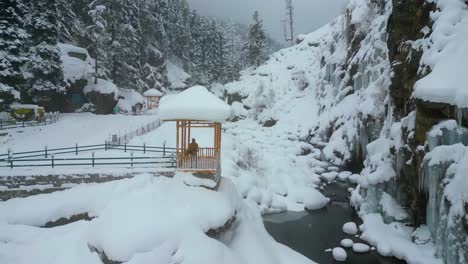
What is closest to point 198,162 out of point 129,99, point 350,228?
point 350,228

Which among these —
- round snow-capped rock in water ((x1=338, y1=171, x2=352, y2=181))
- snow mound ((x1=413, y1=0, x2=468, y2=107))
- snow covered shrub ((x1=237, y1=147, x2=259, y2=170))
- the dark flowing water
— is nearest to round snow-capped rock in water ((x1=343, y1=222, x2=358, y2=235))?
the dark flowing water

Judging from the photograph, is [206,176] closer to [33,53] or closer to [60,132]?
[60,132]

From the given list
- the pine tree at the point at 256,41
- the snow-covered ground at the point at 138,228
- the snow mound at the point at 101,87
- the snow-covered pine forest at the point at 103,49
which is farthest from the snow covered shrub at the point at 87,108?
the pine tree at the point at 256,41

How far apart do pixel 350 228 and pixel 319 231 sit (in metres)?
1.52

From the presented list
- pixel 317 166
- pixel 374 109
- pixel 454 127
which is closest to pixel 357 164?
pixel 317 166

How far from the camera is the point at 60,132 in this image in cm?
2484

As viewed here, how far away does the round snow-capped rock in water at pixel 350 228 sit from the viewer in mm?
16562

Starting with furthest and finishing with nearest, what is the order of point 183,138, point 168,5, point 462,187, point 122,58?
point 168,5, point 122,58, point 183,138, point 462,187

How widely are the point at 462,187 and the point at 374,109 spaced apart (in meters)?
10.9

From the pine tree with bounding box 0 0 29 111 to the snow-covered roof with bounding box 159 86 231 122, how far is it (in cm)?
1547

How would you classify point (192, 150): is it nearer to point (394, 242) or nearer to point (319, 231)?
point (319, 231)

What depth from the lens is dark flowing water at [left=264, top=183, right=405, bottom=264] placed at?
14.4m

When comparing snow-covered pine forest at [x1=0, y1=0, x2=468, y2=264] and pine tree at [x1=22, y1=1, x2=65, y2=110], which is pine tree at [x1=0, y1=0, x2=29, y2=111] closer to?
snow-covered pine forest at [x1=0, y1=0, x2=468, y2=264]

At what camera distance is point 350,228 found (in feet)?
54.6
